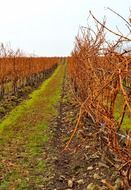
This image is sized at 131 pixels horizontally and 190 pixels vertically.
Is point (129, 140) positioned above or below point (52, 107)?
above

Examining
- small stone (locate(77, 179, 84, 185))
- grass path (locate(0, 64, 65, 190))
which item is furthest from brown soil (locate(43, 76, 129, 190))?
grass path (locate(0, 64, 65, 190))

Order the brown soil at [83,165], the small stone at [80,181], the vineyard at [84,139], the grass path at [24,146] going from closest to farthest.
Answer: the vineyard at [84,139] < the brown soil at [83,165] < the small stone at [80,181] < the grass path at [24,146]

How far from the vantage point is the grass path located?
7309 mm

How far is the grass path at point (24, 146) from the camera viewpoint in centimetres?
731

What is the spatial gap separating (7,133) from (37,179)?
4.40 m

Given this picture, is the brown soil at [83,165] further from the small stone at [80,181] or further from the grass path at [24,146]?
the grass path at [24,146]

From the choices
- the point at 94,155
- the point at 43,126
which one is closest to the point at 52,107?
the point at 43,126

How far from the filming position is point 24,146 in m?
9.89

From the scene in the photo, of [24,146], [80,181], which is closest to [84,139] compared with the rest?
[24,146]

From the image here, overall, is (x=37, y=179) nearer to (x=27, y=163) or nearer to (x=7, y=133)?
(x=27, y=163)

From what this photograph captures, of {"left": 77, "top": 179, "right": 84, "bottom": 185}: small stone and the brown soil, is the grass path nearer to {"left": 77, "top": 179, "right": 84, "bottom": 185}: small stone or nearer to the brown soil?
the brown soil

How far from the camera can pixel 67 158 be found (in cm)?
868

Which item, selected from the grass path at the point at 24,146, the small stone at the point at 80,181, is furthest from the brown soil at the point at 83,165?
the grass path at the point at 24,146

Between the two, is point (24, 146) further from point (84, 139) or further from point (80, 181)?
point (80, 181)
